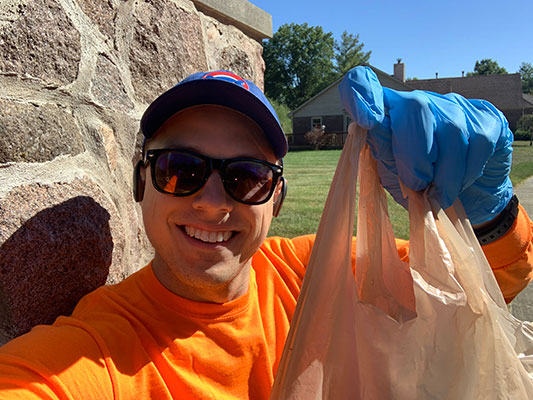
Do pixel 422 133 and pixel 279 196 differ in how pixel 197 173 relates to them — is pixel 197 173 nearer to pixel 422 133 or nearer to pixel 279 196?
pixel 279 196

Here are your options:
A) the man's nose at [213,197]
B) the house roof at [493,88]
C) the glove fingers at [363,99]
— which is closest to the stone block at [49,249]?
the man's nose at [213,197]

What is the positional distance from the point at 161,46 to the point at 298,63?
60.5m

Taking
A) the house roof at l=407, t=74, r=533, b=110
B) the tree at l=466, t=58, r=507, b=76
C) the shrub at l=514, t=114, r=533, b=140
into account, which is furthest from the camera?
the tree at l=466, t=58, r=507, b=76

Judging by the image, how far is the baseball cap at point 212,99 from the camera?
1.35m

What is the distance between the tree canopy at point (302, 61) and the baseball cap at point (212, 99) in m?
59.3

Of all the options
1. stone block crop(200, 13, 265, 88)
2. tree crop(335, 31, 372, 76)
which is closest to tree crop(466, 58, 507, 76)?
tree crop(335, 31, 372, 76)

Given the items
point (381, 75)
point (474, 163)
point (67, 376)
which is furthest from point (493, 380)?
point (381, 75)

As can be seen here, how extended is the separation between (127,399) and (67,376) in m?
0.17

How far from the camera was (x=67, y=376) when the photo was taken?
1.04 meters

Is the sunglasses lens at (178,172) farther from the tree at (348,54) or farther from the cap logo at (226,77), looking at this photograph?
the tree at (348,54)

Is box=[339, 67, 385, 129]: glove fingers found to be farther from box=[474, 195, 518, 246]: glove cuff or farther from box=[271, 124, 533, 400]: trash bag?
box=[474, 195, 518, 246]: glove cuff

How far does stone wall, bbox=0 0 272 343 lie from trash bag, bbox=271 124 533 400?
68 centimetres

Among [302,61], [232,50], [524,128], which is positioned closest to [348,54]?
[302,61]

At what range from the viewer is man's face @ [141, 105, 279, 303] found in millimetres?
1353
